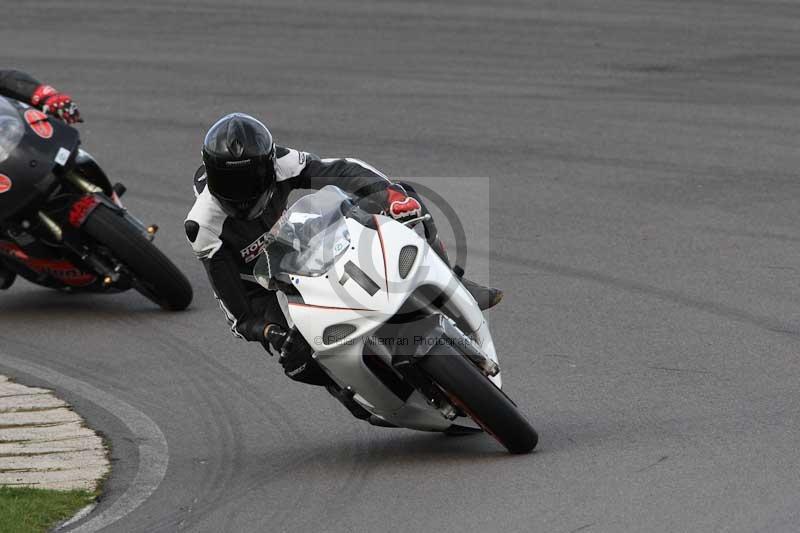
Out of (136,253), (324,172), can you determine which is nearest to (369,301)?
(324,172)

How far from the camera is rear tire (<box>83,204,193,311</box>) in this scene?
9.29 m

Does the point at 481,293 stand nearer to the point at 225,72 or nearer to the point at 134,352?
the point at 134,352

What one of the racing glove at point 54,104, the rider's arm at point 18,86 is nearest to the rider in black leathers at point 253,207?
the racing glove at point 54,104

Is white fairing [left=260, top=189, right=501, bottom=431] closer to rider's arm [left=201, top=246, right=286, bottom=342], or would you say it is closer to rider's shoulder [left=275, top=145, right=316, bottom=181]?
rider's arm [left=201, top=246, right=286, bottom=342]

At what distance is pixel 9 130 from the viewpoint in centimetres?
942

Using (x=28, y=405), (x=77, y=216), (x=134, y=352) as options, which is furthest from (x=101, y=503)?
(x=77, y=216)

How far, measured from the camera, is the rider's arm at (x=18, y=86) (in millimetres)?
10008

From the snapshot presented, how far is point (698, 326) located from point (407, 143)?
5517mm

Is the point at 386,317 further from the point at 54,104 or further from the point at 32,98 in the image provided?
the point at 32,98

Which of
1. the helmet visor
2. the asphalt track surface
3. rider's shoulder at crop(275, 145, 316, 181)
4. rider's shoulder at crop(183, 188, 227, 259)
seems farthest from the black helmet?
the asphalt track surface

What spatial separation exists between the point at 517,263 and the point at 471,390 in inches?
157

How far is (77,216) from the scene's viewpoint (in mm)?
9359

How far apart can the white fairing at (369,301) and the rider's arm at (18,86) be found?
4.45 m

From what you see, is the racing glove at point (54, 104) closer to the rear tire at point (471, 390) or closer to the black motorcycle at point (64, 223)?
the black motorcycle at point (64, 223)
